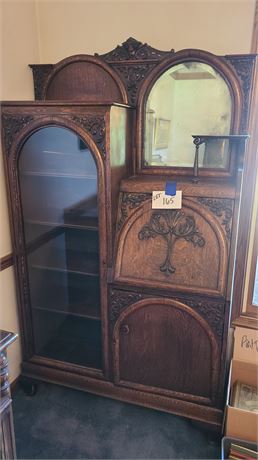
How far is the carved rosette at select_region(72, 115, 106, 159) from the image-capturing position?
1.53 m

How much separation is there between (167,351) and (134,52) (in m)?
1.50

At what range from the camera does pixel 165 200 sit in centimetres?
162

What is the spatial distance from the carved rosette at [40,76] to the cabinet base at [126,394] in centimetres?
153

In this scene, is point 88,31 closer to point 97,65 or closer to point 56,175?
point 97,65

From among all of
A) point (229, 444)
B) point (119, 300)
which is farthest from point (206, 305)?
point (229, 444)

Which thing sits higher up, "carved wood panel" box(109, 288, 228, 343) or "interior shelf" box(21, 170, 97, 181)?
"interior shelf" box(21, 170, 97, 181)

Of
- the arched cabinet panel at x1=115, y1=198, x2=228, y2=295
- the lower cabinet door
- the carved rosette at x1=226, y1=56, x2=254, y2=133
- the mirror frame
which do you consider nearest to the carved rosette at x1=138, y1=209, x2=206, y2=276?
the arched cabinet panel at x1=115, y1=198, x2=228, y2=295

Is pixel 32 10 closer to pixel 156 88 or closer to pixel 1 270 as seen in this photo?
pixel 156 88

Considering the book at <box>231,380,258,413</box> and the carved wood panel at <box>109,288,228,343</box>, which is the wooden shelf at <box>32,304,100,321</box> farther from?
the book at <box>231,380,258,413</box>

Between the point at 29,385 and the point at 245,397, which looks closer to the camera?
the point at 245,397

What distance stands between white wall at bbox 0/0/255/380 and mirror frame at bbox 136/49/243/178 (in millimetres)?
86

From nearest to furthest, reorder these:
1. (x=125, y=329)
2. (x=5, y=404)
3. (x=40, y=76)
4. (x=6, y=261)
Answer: (x=5, y=404)
(x=125, y=329)
(x=6, y=261)
(x=40, y=76)

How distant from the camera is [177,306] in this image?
63.8 inches

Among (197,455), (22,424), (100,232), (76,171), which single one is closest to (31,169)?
(76,171)
